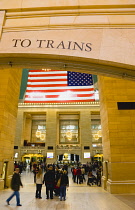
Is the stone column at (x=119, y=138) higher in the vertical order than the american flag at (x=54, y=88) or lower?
lower

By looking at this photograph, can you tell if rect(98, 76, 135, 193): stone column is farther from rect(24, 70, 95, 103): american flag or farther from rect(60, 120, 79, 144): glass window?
rect(60, 120, 79, 144): glass window

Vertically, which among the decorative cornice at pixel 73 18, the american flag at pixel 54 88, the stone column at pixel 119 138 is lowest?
the stone column at pixel 119 138

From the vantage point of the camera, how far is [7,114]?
1049cm

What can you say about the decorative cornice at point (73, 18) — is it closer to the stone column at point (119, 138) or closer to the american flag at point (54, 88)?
the stone column at point (119, 138)

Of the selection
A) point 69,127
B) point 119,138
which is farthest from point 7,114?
point 69,127

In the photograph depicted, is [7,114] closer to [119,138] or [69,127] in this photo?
[119,138]

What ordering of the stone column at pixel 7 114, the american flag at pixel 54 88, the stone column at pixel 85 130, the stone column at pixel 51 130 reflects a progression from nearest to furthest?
the stone column at pixel 7 114, the american flag at pixel 54 88, the stone column at pixel 51 130, the stone column at pixel 85 130

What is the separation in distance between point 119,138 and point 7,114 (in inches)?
288

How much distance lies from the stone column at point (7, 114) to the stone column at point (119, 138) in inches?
252

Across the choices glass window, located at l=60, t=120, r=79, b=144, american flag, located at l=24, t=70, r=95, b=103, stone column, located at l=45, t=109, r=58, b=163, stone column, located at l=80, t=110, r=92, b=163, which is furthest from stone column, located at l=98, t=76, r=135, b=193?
glass window, located at l=60, t=120, r=79, b=144

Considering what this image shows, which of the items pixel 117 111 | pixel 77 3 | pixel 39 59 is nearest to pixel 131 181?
pixel 117 111

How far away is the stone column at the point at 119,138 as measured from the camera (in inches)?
335

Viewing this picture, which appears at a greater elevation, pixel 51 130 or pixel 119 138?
pixel 51 130

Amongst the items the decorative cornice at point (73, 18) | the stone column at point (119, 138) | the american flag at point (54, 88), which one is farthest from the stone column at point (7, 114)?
the american flag at point (54, 88)
